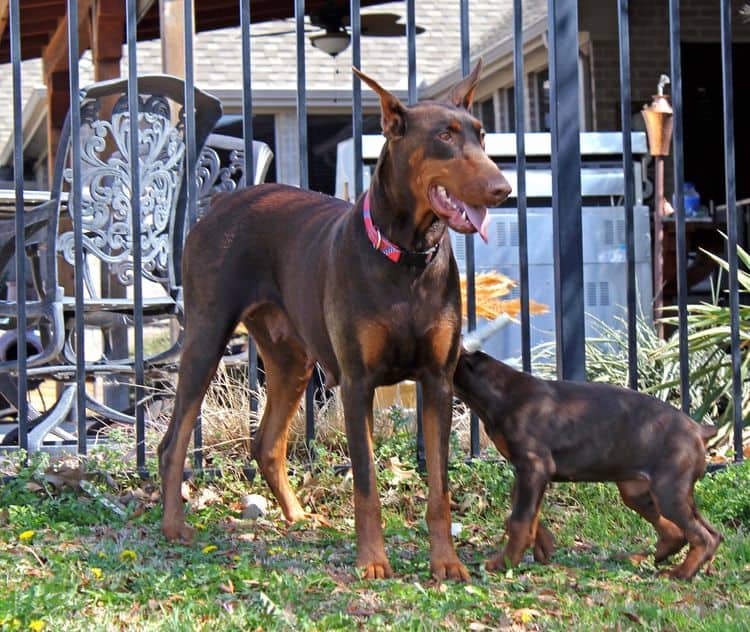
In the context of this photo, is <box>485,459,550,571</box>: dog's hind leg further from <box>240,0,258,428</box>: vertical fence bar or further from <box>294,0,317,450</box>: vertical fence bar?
<box>240,0,258,428</box>: vertical fence bar

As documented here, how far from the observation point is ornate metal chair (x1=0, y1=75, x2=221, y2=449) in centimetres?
565

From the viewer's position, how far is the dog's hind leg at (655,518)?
13.8ft

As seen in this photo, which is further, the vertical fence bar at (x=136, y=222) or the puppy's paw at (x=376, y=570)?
the vertical fence bar at (x=136, y=222)

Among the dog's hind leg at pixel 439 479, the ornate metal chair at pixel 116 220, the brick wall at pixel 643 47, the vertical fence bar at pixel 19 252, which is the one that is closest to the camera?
the dog's hind leg at pixel 439 479

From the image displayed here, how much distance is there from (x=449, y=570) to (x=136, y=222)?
221 cm

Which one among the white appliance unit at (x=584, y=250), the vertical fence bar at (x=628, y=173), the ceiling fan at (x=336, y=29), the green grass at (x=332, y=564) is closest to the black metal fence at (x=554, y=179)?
the vertical fence bar at (x=628, y=173)

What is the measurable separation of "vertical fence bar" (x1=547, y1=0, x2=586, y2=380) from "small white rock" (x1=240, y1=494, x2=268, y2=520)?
1.39 meters

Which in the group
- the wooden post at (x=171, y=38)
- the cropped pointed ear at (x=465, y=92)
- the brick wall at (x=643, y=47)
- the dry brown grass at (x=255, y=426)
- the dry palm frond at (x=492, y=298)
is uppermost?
the brick wall at (x=643, y=47)

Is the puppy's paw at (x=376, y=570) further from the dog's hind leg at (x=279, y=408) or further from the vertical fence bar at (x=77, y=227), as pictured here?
the vertical fence bar at (x=77, y=227)

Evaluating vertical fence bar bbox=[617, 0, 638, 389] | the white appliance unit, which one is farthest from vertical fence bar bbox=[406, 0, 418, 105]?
the white appliance unit

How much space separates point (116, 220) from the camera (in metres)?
5.86

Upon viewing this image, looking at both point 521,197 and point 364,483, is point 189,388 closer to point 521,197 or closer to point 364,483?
point 364,483

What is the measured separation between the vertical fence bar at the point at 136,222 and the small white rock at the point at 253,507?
49 centimetres

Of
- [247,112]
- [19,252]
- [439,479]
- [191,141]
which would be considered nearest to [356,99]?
[247,112]
